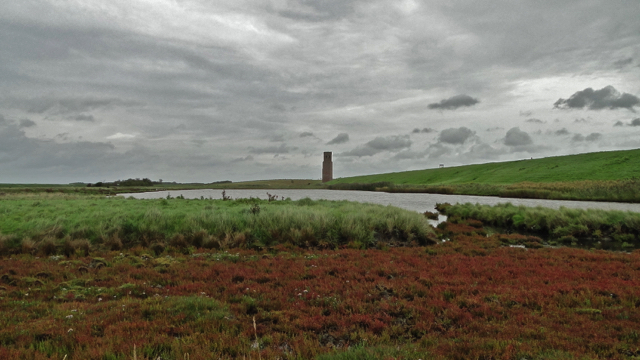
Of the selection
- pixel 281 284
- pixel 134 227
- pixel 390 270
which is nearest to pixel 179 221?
pixel 134 227

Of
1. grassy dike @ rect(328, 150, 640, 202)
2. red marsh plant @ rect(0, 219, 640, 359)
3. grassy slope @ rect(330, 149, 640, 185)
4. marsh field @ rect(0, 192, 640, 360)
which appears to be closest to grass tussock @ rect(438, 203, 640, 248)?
marsh field @ rect(0, 192, 640, 360)

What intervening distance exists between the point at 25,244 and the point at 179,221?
732 centimetres

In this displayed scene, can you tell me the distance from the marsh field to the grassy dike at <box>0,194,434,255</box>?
13 cm

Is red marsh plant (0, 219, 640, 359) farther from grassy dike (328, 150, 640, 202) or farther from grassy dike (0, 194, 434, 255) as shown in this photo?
grassy dike (328, 150, 640, 202)

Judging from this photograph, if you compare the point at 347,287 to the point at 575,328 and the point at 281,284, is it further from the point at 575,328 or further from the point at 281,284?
the point at 575,328

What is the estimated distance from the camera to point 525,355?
5648mm

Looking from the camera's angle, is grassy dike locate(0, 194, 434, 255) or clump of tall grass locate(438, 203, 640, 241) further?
clump of tall grass locate(438, 203, 640, 241)

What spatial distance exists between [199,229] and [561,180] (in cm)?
7958

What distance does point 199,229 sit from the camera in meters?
19.4

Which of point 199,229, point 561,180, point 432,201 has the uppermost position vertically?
point 561,180

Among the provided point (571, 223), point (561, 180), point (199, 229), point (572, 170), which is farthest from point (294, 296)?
point (572, 170)

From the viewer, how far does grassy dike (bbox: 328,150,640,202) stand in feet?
158

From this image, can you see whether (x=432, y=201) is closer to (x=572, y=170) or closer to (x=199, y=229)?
(x=199, y=229)

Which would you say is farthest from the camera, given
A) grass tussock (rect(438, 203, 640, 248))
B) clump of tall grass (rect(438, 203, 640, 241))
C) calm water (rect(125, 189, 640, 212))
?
calm water (rect(125, 189, 640, 212))
